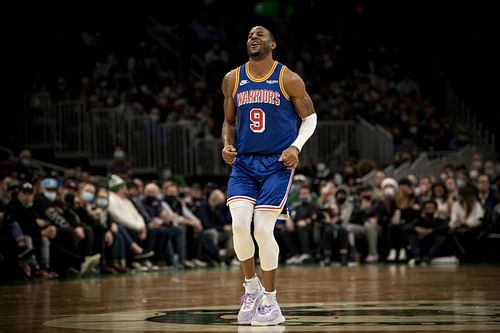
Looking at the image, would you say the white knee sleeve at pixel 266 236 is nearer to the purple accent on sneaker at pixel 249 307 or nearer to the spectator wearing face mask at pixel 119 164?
the purple accent on sneaker at pixel 249 307

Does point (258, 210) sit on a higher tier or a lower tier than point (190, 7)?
lower

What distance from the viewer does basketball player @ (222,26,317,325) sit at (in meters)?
8.94

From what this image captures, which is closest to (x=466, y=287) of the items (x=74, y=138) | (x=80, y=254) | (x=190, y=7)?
(x=80, y=254)

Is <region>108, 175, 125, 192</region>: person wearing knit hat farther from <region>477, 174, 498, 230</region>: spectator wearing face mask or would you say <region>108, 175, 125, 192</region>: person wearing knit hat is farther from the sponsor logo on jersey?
the sponsor logo on jersey

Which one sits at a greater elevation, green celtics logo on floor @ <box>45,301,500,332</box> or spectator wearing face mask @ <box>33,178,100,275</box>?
spectator wearing face mask @ <box>33,178,100,275</box>

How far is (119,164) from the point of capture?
22047 mm

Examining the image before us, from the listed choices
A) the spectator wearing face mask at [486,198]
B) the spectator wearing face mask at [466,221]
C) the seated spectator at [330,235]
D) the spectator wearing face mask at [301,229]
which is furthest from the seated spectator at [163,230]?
the spectator wearing face mask at [486,198]

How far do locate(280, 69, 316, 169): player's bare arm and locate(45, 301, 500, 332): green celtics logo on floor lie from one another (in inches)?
47.8

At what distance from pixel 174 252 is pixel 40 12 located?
1063 centimetres

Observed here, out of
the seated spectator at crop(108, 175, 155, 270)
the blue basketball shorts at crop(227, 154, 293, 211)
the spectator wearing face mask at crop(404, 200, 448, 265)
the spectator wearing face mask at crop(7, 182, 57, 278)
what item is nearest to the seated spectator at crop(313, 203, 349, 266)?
the spectator wearing face mask at crop(404, 200, 448, 265)

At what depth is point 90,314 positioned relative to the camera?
9508 mm

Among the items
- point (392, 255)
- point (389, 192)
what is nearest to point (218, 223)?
point (389, 192)

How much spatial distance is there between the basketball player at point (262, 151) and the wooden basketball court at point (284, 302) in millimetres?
546

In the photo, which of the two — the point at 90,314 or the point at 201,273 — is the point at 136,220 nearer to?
the point at 201,273
